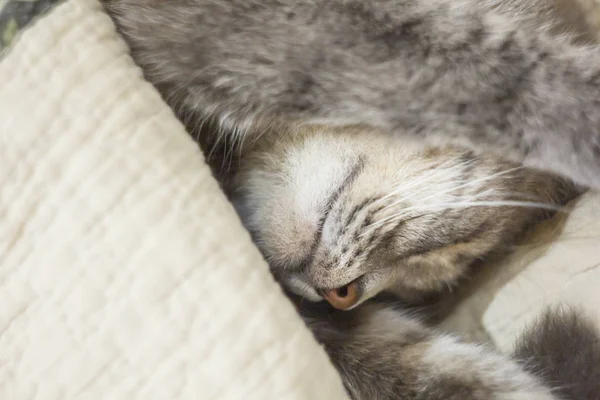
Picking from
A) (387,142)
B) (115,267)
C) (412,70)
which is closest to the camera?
(115,267)

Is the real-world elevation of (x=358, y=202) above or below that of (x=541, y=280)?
above

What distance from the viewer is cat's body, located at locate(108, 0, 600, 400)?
835 mm

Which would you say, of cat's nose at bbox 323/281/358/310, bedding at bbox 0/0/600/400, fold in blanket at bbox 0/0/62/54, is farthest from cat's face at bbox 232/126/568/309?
fold in blanket at bbox 0/0/62/54

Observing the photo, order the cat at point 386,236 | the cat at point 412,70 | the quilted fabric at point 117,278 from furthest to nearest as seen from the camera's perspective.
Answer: the cat at point 386,236 → the cat at point 412,70 → the quilted fabric at point 117,278

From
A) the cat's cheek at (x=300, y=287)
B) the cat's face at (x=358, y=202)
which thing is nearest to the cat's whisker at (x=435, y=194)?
the cat's face at (x=358, y=202)

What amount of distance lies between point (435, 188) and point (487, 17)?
0.27 metres

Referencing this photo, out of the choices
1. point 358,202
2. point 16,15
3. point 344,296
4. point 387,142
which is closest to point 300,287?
point 344,296

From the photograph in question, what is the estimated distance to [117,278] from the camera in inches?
28.3

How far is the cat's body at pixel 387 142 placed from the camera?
0.84m

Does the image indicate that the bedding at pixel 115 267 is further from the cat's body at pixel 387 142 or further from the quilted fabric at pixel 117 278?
the cat's body at pixel 387 142

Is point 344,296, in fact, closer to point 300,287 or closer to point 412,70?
point 300,287

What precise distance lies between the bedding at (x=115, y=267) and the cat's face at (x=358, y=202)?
237 mm

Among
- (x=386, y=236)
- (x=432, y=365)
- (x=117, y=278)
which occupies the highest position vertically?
(x=117, y=278)

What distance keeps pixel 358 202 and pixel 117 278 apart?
41 centimetres
